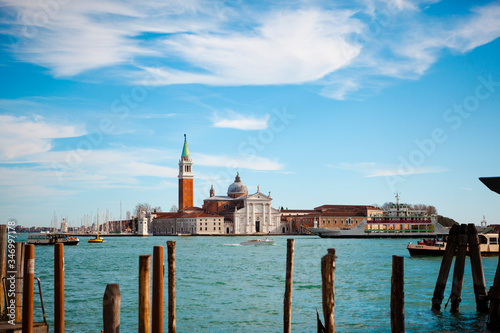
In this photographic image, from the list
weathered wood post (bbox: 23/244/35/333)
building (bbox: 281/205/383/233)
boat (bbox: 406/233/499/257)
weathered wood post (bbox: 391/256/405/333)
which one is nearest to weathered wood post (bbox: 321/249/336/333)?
weathered wood post (bbox: 391/256/405/333)

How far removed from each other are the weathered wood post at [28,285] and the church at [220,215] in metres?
92.1

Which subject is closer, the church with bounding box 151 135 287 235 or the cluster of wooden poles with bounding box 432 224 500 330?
the cluster of wooden poles with bounding box 432 224 500 330

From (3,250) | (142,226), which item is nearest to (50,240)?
(142,226)

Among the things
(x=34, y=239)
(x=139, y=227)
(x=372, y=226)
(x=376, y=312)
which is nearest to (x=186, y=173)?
(x=139, y=227)

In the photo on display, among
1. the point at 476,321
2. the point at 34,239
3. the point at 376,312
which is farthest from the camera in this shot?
the point at 34,239

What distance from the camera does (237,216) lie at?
10044cm

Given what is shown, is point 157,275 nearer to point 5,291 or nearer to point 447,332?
point 5,291

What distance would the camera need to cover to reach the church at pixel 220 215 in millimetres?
100062

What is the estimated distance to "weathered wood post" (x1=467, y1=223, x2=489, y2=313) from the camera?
11.0 meters

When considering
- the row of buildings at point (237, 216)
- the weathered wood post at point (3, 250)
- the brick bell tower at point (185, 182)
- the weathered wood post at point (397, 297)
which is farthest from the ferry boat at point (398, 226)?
the weathered wood post at point (3, 250)

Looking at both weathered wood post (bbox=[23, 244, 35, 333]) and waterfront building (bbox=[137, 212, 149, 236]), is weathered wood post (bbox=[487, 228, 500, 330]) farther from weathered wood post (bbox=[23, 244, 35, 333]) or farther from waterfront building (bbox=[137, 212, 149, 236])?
waterfront building (bbox=[137, 212, 149, 236])

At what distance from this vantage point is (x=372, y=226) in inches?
3127

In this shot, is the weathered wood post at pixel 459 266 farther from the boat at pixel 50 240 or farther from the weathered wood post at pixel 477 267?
the boat at pixel 50 240

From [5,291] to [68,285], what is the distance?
42.9 ft
